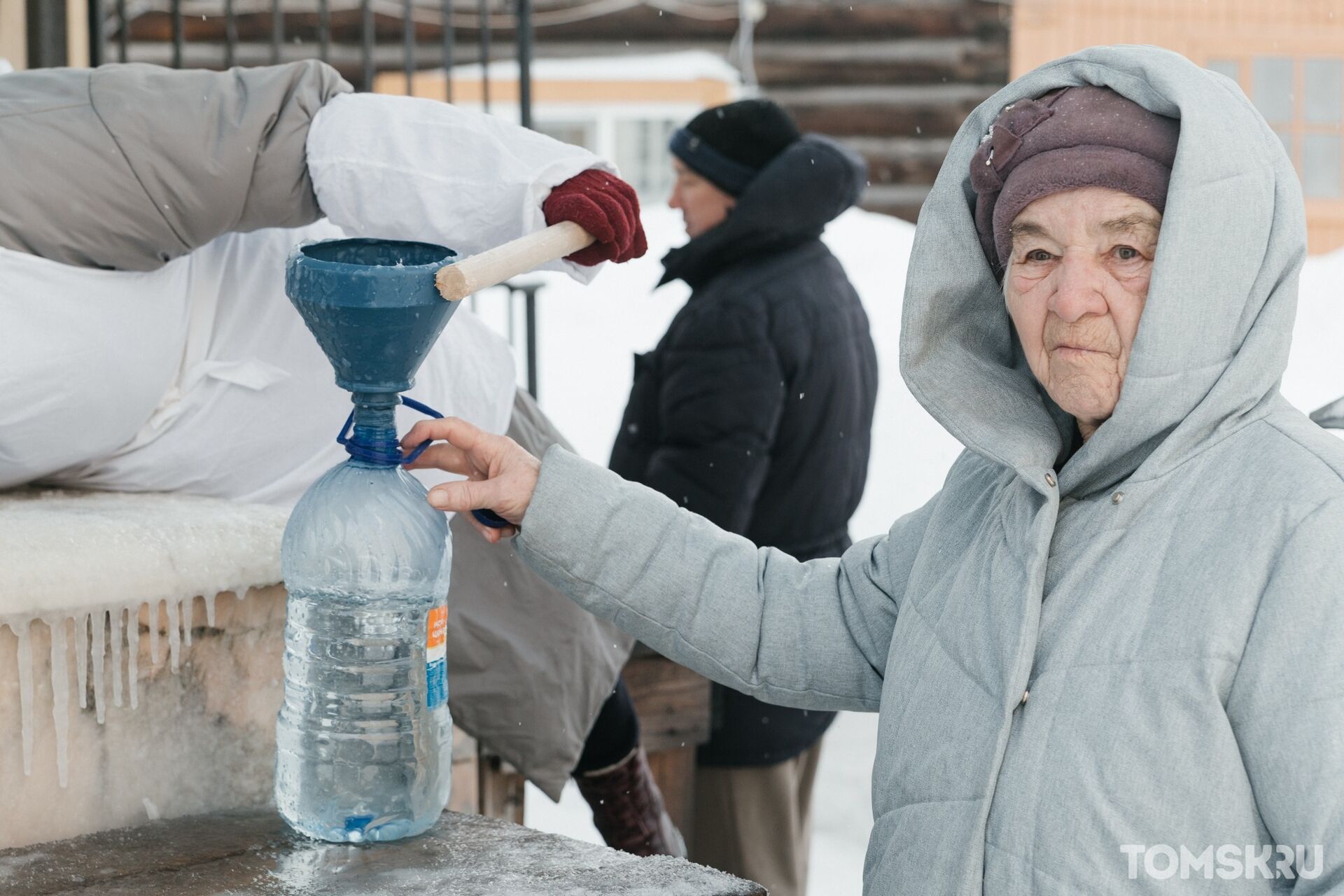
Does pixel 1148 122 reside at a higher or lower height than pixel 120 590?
higher

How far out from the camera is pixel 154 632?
6.47ft

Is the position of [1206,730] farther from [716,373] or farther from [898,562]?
[716,373]

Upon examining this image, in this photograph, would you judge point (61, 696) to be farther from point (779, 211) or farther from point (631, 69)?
point (631, 69)

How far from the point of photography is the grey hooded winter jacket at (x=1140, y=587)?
56.3 inches

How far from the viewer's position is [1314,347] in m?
9.05

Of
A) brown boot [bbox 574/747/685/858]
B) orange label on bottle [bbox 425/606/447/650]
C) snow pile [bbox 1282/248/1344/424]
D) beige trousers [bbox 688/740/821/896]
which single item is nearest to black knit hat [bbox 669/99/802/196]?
beige trousers [bbox 688/740/821/896]

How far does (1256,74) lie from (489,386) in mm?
9409

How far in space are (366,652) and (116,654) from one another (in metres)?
0.34

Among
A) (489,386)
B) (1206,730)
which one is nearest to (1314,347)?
(489,386)

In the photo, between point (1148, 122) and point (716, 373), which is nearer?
point (1148, 122)

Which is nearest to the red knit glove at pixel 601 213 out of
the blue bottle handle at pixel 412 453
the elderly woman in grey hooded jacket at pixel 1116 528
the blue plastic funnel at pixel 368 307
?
the blue plastic funnel at pixel 368 307

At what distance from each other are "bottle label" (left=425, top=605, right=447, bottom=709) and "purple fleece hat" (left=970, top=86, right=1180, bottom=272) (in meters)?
0.79

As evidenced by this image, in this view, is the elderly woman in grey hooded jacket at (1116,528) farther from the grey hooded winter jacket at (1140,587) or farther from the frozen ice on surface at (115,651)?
the frozen ice on surface at (115,651)

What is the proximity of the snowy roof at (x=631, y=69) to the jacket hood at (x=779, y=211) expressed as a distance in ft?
20.6
